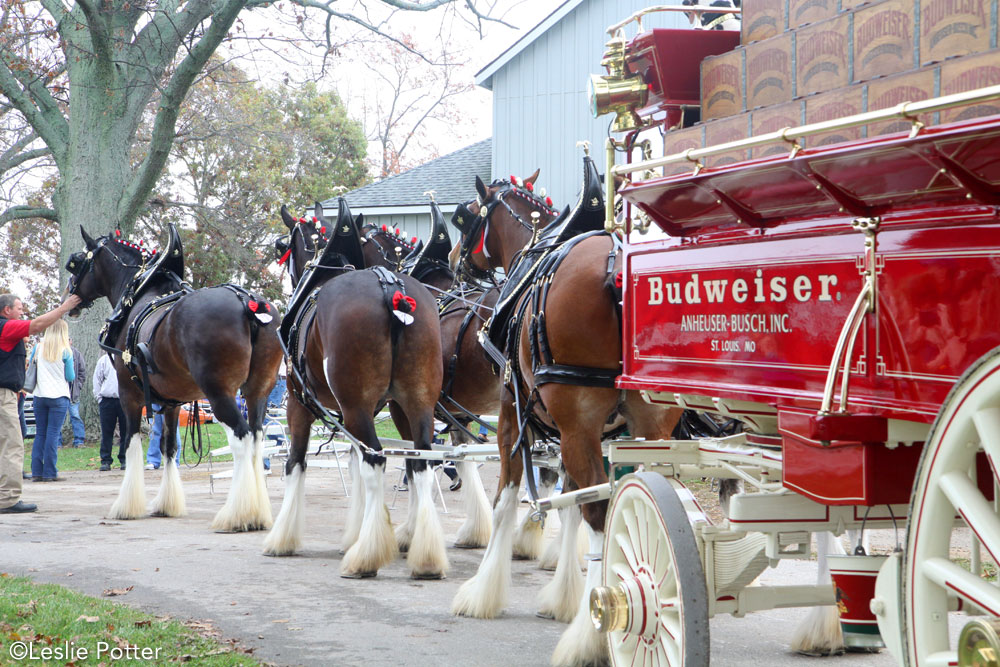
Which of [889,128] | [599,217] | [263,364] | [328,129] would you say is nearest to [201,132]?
[328,129]

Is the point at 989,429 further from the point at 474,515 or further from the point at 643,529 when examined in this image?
the point at 474,515

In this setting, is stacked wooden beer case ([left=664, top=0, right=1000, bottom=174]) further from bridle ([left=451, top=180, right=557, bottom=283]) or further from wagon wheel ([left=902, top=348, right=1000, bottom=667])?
bridle ([left=451, top=180, right=557, bottom=283])

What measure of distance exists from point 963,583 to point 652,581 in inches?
52.7

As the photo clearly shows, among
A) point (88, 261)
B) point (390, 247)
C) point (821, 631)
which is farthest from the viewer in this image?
point (88, 261)

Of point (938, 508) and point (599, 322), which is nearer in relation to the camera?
point (938, 508)

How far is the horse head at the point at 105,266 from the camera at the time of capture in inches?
413

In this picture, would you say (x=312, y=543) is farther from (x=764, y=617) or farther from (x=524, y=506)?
(x=764, y=617)

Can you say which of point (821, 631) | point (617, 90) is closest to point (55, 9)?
point (617, 90)

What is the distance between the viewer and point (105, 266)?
1056cm

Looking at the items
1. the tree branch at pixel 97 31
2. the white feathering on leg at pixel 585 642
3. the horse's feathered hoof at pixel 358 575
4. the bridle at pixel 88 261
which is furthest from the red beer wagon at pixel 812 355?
the tree branch at pixel 97 31

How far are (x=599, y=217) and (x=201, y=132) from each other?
19.2m

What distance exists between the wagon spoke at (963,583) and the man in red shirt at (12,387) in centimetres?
891

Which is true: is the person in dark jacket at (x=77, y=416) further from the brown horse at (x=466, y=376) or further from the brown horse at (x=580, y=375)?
the brown horse at (x=580, y=375)

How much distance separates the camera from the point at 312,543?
8.08 metres
